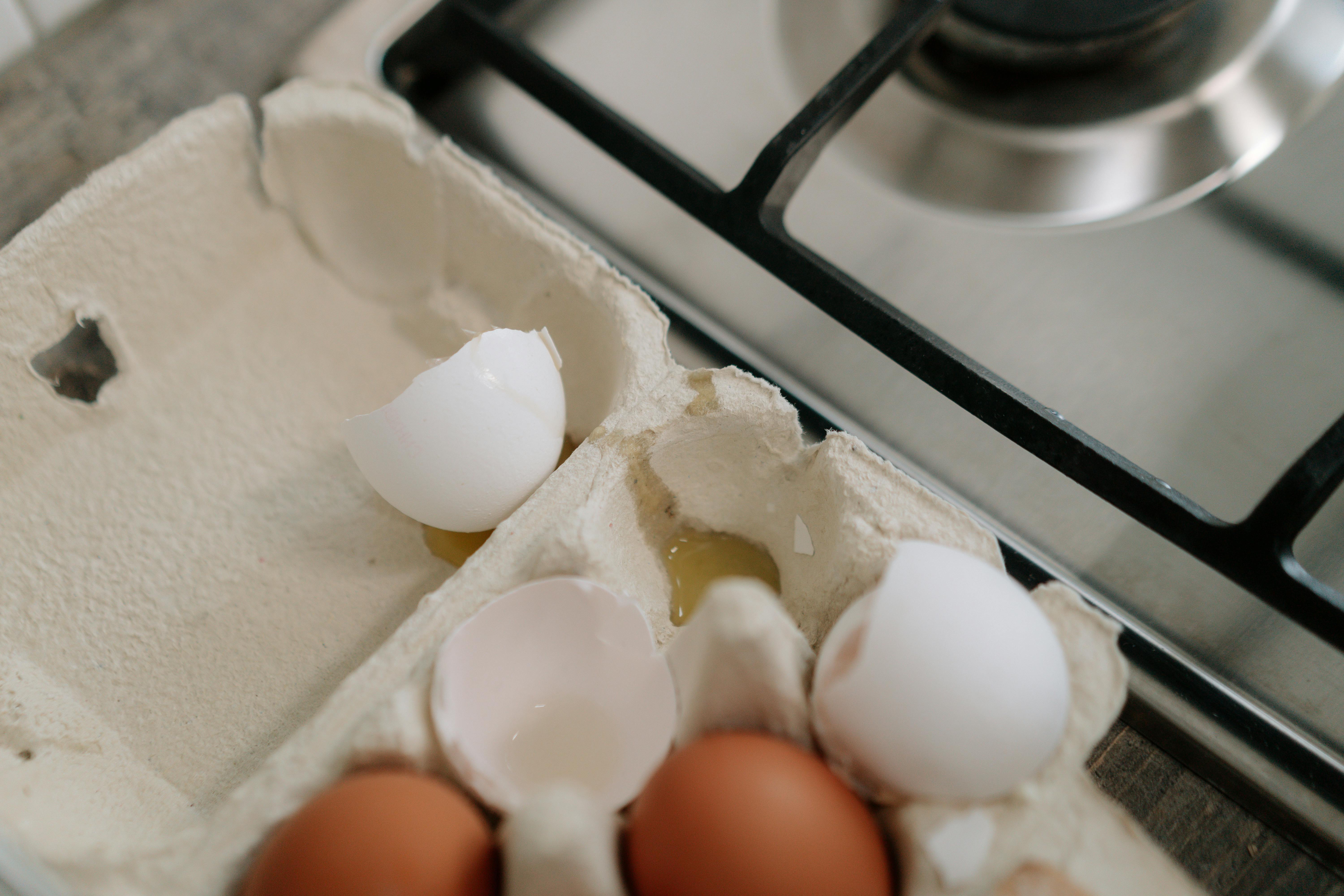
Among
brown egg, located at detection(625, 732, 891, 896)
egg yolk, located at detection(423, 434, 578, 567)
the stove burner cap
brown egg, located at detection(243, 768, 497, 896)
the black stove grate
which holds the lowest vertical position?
egg yolk, located at detection(423, 434, 578, 567)

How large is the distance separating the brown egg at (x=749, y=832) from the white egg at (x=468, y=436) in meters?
0.25

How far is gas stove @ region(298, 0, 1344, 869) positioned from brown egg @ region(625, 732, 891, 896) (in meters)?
0.29

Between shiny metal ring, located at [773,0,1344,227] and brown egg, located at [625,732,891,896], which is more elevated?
shiny metal ring, located at [773,0,1344,227]

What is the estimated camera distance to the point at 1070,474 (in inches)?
25.4

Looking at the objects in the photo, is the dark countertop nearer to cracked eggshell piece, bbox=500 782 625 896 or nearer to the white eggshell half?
Result: the white eggshell half

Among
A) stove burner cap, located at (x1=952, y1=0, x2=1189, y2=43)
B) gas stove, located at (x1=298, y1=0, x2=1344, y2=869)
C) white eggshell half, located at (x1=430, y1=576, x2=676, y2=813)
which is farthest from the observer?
stove burner cap, located at (x1=952, y1=0, x2=1189, y2=43)

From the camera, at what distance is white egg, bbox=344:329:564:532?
621 mm

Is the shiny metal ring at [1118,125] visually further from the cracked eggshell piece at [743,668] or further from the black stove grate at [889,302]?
the cracked eggshell piece at [743,668]

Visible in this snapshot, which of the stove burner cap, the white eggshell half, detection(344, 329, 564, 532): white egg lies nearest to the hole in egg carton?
detection(344, 329, 564, 532): white egg

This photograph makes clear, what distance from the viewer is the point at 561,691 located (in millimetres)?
606

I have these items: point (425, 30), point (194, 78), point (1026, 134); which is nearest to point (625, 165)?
point (425, 30)

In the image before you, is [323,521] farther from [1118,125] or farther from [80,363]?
[1118,125]

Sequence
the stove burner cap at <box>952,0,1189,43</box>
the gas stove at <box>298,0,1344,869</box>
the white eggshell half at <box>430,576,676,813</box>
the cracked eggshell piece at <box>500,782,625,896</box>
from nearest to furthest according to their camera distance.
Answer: the cracked eggshell piece at <box>500,782,625,896</box> < the white eggshell half at <box>430,576,676,813</box> < the gas stove at <box>298,0,1344,869</box> < the stove burner cap at <box>952,0,1189,43</box>

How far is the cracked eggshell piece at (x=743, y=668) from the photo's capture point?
20.3 inches
